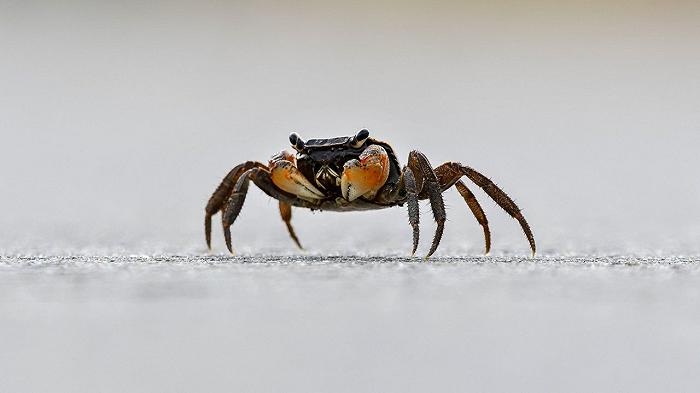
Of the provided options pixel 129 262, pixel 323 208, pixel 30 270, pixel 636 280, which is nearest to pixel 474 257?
pixel 323 208

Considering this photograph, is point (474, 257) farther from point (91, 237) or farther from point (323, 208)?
point (91, 237)

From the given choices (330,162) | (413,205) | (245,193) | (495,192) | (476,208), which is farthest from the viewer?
(476,208)

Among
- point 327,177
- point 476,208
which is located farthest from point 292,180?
point 476,208

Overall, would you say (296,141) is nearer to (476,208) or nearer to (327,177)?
(327,177)

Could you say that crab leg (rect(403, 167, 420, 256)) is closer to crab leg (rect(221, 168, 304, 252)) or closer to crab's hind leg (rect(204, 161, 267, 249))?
crab leg (rect(221, 168, 304, 252))

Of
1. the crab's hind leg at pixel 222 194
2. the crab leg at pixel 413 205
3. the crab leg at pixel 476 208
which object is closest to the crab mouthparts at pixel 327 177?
the crab leg at pixel 413 205

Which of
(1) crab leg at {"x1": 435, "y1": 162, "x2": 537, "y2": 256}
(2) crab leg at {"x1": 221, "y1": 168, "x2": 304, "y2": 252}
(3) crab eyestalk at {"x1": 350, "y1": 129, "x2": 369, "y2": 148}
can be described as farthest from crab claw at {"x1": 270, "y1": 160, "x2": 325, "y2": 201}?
(1) crab leg at {"x1": 435, "y1": 162, "x2": 537, "y2": 256}
